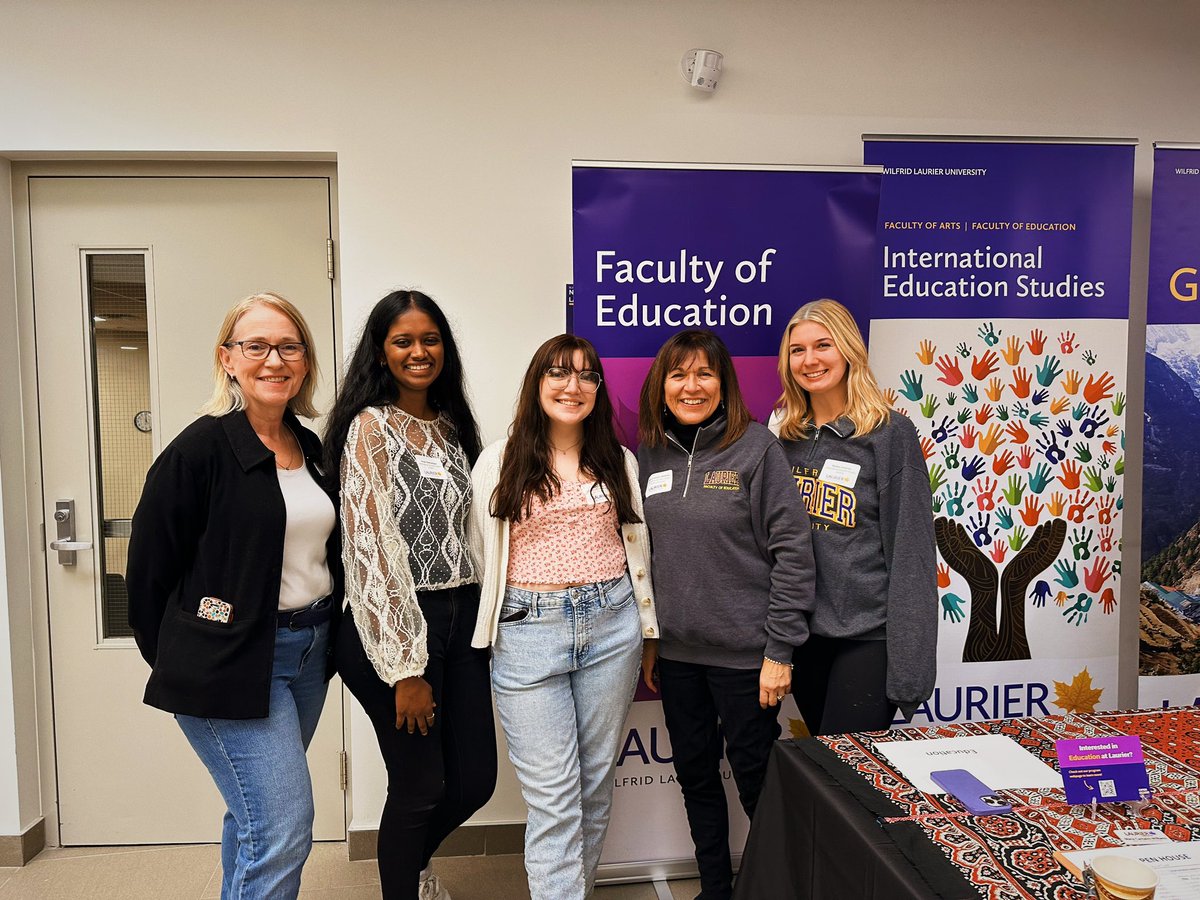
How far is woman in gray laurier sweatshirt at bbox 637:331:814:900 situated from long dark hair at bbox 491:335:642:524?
0.13 meters

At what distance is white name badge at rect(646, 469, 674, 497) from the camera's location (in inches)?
76.0

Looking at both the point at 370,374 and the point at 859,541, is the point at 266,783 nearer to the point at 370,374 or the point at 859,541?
the point at 370,374

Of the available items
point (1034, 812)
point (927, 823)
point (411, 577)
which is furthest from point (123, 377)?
point (1034, 812)

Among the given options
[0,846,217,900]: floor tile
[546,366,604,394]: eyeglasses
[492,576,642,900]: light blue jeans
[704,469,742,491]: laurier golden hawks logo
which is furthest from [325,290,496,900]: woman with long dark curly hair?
[0,846,217,900]: floor tile

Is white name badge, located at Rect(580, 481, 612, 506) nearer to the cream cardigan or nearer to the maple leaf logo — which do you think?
the cream cardigan

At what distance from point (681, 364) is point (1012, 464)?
4.38 feet

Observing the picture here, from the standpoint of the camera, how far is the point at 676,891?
2.32 metres

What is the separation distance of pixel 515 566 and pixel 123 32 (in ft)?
6.77

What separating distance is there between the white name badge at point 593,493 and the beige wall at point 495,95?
728 millimetres

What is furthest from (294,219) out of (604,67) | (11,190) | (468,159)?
(604,67)

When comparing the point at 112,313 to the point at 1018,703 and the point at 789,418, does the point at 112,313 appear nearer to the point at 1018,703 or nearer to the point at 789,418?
the point at 789,418

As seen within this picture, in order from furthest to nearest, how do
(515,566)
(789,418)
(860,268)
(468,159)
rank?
1. (468,159)
2. (860,268)
3. (789,418)
4. (515,566)

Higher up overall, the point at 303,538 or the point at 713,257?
the point at 713,257

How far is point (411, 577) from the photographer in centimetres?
168
